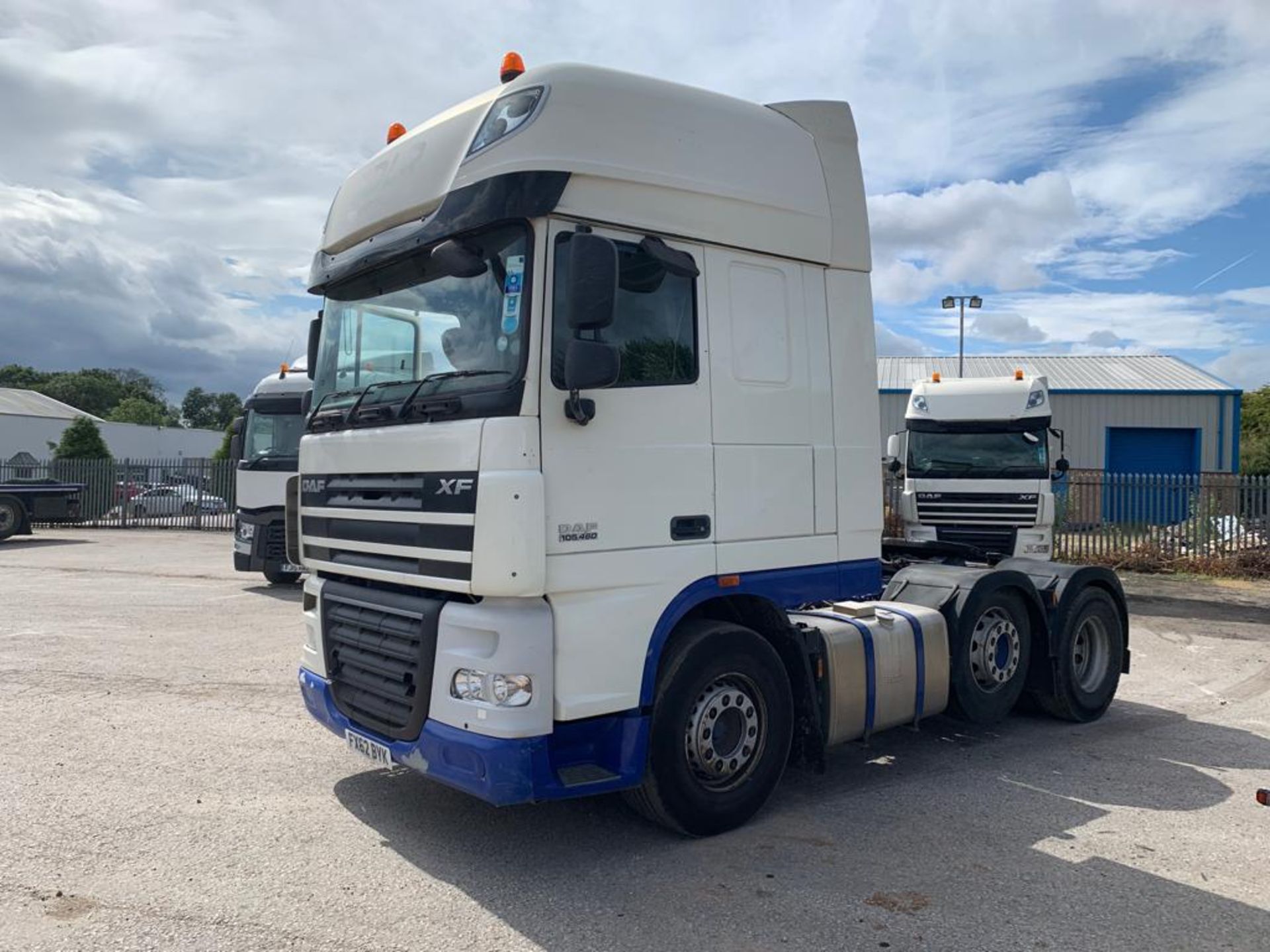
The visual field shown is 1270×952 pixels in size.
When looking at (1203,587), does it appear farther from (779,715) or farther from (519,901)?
(519,901)

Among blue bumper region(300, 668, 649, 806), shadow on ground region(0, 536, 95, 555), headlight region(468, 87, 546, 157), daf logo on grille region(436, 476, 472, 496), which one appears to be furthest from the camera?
→ shadow on ground region(0, 536, 95, 555)

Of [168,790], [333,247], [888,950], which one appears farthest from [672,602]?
[168,790]

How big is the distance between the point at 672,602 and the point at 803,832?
4.70 feet

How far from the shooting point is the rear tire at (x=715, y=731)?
15.0 feet

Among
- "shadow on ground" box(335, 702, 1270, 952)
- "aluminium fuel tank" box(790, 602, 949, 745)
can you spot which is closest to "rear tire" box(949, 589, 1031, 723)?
"aluminium fuel tank" box(790, 602, 949, 745)

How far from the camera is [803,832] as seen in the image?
194 inches

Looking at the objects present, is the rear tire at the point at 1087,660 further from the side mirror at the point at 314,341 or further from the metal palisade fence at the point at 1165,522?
the metal palisade fence at the point at 1165,522

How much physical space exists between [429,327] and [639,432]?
3.84 ft

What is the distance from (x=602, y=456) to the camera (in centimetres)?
438

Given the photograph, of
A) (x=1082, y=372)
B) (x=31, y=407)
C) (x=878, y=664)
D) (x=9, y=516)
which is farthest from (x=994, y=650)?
(x=31, y=407)

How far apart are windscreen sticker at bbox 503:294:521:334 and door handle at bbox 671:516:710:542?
1202mm

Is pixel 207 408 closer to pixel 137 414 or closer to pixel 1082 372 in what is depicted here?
pixel 137 414

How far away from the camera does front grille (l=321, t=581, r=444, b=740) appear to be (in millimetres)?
4367

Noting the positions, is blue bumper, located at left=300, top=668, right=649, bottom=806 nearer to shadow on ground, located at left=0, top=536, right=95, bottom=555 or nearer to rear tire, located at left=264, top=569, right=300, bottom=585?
rear tire, located at left=264, top=569, right=300, bottom=585
